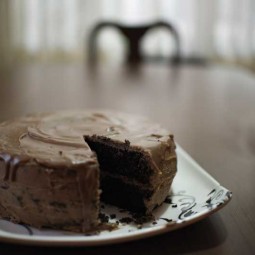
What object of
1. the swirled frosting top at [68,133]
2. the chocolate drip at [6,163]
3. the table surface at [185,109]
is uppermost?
the swirled frosting top at [68,133]

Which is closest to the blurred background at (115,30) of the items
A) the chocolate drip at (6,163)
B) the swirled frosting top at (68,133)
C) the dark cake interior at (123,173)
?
the swirled frosting top at (68,133)

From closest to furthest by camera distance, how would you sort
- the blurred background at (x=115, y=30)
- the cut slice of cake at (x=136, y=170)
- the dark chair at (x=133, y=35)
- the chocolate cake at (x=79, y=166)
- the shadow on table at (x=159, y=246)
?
1. the shadow on table at (x=159, y=246)
2. the chocolate cake at (x=79, y=166)
3. the cut slice of cake at (x=136, y=170)
4. the dark chair at (x=133, y=35)
5. the blurred background at (x=115, y=30)

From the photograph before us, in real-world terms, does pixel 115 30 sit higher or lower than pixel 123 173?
higher

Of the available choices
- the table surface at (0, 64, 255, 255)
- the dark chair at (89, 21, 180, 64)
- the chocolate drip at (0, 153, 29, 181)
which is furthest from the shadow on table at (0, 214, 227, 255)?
the dark chair at (89, 21, 180, 64)

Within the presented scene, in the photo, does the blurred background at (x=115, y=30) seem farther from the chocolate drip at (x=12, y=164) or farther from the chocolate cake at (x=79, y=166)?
the chocolate drip at (x=12, y=164)

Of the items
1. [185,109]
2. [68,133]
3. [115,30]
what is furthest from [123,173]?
[115,30]

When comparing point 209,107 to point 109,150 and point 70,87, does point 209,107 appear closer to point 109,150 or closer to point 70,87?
point 70,87

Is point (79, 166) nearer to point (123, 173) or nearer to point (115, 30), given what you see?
point (123, 173)

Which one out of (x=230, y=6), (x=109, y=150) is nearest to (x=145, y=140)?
(x=109, y=150)

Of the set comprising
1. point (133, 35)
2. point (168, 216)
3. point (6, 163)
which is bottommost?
point (168, 216)
